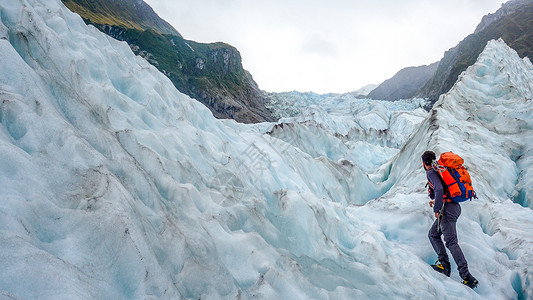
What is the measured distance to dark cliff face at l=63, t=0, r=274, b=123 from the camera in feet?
249

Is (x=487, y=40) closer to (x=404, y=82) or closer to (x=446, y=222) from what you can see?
(x=404, y=82)

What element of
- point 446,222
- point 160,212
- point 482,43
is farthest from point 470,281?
point 482,43

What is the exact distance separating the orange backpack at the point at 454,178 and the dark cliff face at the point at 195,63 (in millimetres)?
64570

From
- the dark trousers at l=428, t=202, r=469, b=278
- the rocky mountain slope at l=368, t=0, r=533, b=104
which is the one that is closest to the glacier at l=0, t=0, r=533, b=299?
the dark trousers at l=428, t=202, r=469, b=278

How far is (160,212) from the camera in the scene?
3.85m

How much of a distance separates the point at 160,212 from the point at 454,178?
455cm

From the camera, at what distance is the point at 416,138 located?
1383 cm

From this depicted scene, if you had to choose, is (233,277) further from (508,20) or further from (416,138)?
(508,20)

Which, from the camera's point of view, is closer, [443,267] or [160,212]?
[160,212]

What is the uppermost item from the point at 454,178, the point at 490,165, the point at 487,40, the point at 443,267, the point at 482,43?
the point at 487,40

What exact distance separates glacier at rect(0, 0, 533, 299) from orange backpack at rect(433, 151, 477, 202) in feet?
4.44

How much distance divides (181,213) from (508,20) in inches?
4434

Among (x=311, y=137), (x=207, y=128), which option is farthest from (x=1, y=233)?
(x=311, y=137)

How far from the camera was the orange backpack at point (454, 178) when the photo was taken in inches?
181
